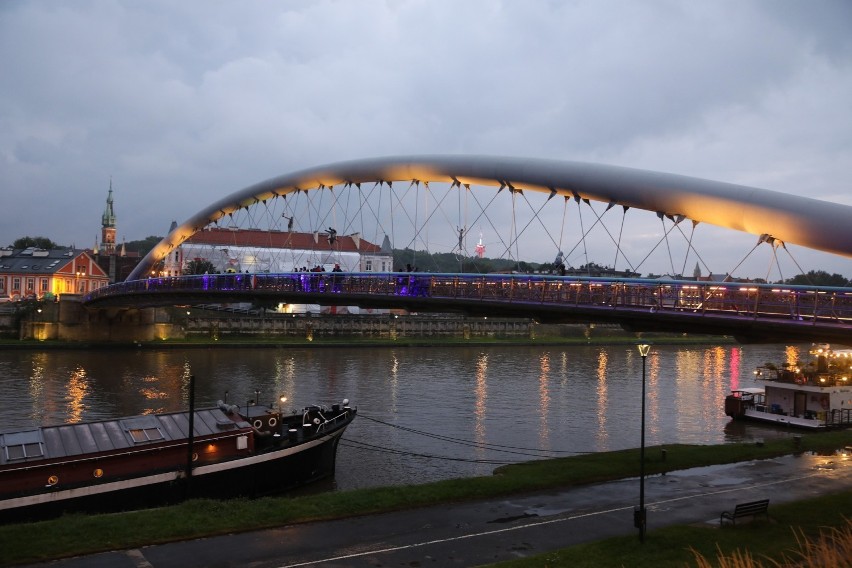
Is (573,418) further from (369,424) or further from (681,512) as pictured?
(681,512)

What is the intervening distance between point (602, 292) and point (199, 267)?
67.5 m

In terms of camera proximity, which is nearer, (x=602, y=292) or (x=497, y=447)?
(x=602, y=292)

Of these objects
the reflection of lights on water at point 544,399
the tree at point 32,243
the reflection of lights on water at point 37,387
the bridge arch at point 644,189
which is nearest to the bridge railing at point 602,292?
the bridge arch at point 644,189

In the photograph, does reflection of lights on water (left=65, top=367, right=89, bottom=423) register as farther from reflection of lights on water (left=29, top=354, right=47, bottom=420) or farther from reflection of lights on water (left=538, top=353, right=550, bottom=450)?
reflection of lights on water (left=538, top=353, right=550, bottom=450)

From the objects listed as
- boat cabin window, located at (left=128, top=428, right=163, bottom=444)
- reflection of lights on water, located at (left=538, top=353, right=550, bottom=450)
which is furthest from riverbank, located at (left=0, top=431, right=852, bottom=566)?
reflection of lights on water, located at (left=538, top=353, right=550, bottom=450)

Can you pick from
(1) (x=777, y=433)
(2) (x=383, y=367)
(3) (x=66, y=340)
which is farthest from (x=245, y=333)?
(1) (x=777, y=433)

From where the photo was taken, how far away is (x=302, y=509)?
1534 centimetres

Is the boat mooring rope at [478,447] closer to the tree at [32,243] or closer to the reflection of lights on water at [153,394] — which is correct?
the reflection of lights on water at [153,394]

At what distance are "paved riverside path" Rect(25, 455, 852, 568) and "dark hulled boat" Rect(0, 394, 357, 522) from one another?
17.1ft

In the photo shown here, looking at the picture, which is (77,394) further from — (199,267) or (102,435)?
(199,267)

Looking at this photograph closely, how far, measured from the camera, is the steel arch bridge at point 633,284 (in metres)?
17.8

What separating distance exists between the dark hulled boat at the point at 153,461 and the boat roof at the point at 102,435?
2 cm

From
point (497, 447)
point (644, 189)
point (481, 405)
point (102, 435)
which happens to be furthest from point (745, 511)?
point (481, 405)

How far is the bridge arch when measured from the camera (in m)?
19.9
